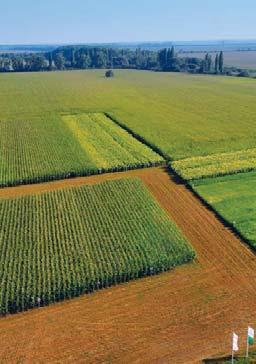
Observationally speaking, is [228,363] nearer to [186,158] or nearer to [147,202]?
[147,202]

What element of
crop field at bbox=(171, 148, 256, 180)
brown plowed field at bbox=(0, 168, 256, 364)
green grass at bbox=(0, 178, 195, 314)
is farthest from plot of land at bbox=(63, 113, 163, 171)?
brown plowed field at bbox=(0, 168, 256, 364)

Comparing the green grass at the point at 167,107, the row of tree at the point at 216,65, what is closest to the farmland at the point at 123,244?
the green grass at the point at 167,107

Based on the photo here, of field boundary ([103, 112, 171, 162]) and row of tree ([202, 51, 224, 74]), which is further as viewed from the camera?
row of tree ([202, 51, 224, 74])

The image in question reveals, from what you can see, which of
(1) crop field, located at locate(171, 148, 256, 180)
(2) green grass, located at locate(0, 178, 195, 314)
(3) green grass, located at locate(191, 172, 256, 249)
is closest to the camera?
(2) green grass, located at locate(0, 178, 195, 314)

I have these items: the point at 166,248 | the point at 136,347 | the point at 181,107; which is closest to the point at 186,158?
the point at 166,248

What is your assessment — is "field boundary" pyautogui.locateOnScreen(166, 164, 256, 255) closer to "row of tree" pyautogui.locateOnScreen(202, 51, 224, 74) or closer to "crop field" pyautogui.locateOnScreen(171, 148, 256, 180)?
"crop field" pyautogui.locateOnScreen(171, 148, 256, 180)

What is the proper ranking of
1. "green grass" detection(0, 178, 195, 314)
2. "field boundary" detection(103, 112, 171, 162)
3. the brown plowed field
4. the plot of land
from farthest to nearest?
"field boundary" detection(103, 112, 171, 162) → the plot of land → "green grass" detection(0, 178, 195, 314) → the brown plowed field

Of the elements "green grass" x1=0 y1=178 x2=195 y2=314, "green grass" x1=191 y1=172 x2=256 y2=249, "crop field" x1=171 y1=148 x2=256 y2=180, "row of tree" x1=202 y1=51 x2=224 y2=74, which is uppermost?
"row of tree" x1=202 y1=51 x2=224 y2=74
